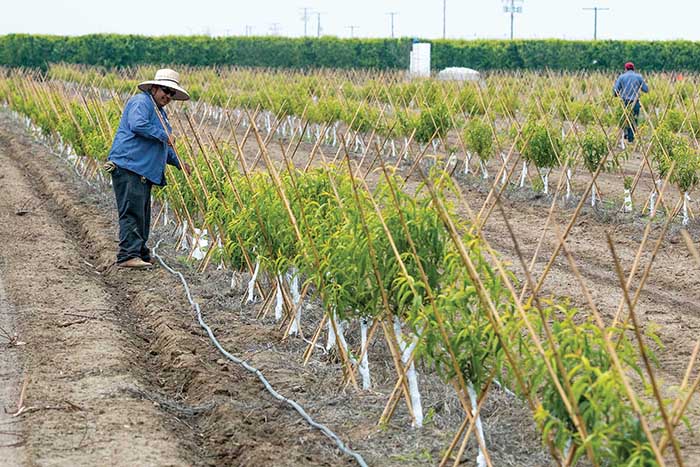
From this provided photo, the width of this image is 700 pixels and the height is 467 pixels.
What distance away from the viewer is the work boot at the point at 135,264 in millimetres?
9273

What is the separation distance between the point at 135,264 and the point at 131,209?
20.4 inches

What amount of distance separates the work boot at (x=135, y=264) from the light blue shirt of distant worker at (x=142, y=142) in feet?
2.45

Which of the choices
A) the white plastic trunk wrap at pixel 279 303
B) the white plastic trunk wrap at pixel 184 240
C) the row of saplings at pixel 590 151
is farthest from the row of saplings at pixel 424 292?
the row of saplings at pixel 590 151

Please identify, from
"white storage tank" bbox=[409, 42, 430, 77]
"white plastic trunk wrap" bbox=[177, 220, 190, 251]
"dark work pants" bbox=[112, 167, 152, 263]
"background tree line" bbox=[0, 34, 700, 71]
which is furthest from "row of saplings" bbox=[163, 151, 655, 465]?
"white storage tank" bbox=[409, 42, 430, 77]

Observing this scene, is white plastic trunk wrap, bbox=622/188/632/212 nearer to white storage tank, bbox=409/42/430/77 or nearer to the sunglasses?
the sunglasses

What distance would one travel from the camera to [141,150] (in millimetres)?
8875

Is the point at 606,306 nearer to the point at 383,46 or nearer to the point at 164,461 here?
the point at 164,461

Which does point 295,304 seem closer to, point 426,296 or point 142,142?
point 426,296

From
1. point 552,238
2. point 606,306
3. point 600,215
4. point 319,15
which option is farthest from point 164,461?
point 319,15

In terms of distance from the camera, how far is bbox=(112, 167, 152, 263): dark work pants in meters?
8.95

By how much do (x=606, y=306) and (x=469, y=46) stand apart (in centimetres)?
3933

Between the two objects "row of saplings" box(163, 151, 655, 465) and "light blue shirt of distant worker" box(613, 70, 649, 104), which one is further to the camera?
"light blue shirt of distant worker" box(613, 70, 649, 104)

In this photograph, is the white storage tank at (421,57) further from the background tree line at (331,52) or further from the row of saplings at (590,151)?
the row of saplings at (590,151)

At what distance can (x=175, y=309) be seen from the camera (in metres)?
8.00
